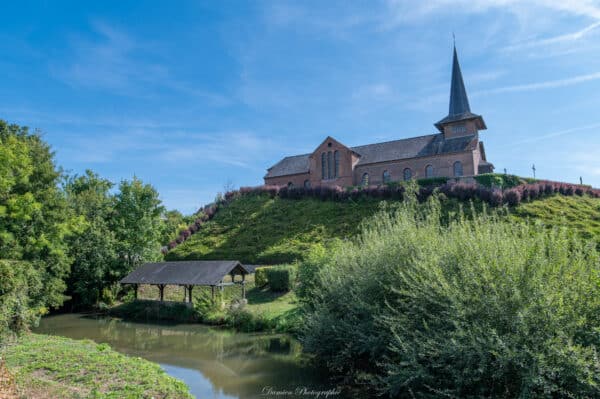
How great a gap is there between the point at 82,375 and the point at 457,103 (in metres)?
45.6

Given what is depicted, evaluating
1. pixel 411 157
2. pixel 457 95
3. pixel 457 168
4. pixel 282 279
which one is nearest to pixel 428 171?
pixel 411 157

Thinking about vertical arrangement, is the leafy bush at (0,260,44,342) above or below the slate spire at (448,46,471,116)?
below

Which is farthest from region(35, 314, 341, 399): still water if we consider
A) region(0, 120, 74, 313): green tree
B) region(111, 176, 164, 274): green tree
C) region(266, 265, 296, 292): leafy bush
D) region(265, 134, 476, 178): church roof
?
region(265, 134, 476, 178): church roof

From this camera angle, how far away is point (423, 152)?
142 feet

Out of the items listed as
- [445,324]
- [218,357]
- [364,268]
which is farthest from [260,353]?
[445,324]

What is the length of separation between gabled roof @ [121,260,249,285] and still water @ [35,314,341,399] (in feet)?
8.28

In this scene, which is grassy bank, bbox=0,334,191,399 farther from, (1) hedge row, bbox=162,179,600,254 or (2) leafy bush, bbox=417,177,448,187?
(2) leafy bush, bbox=417,177,448,187

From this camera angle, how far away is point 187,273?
2236 centimetres

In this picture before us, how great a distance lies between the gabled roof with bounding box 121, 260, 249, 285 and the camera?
21109mm

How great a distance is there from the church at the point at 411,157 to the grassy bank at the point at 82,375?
37710 millimetres

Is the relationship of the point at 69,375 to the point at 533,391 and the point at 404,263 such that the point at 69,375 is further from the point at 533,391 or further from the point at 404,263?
the point at 533,391

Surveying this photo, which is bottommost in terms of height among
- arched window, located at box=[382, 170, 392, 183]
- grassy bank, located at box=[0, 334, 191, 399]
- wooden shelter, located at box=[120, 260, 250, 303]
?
grassy bank, located at box=[0, 334, 191, 399]

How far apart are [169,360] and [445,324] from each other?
10.3 m

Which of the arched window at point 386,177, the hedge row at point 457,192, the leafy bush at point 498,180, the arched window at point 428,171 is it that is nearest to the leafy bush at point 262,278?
the hedge row at point 457,192
